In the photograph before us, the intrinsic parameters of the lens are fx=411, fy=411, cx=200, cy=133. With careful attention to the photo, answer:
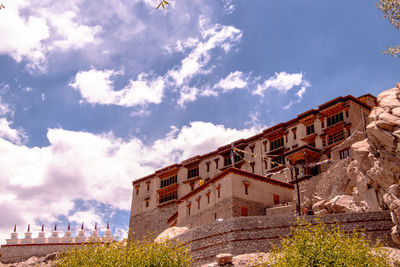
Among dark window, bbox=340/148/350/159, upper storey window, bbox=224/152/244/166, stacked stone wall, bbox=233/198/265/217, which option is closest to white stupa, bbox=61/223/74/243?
upper storey window, bbox=224/152/244/166

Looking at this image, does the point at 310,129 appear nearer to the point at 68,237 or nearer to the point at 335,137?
the point at 335,137

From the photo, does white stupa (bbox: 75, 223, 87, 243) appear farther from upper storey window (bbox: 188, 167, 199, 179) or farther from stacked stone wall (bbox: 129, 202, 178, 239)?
upper storey window (bbox: 188, 167, 199, 179)

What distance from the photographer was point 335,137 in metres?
46.4

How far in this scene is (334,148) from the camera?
43594mm

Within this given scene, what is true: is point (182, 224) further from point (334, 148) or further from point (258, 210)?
point (334, 148)

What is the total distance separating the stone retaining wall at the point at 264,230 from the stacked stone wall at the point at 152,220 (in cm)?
3404

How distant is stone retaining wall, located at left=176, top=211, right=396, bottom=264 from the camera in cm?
2666

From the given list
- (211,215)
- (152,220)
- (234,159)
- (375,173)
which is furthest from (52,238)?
(375,173)

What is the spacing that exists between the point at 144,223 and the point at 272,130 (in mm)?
25634

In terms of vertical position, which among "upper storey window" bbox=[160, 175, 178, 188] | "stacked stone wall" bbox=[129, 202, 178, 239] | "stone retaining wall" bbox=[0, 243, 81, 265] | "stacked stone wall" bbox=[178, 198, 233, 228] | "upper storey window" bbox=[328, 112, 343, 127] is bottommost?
"stone retaining wall" bbox=[0, 243, 81, 265]

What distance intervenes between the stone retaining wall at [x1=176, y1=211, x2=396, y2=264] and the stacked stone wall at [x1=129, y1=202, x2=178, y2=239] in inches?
1340

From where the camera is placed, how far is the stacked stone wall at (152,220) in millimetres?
61812

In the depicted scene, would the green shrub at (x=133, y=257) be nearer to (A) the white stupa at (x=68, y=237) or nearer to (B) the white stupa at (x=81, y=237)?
(B) the white stupa at (x=81, y=237)

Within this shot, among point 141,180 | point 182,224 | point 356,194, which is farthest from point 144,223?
point 356,194
